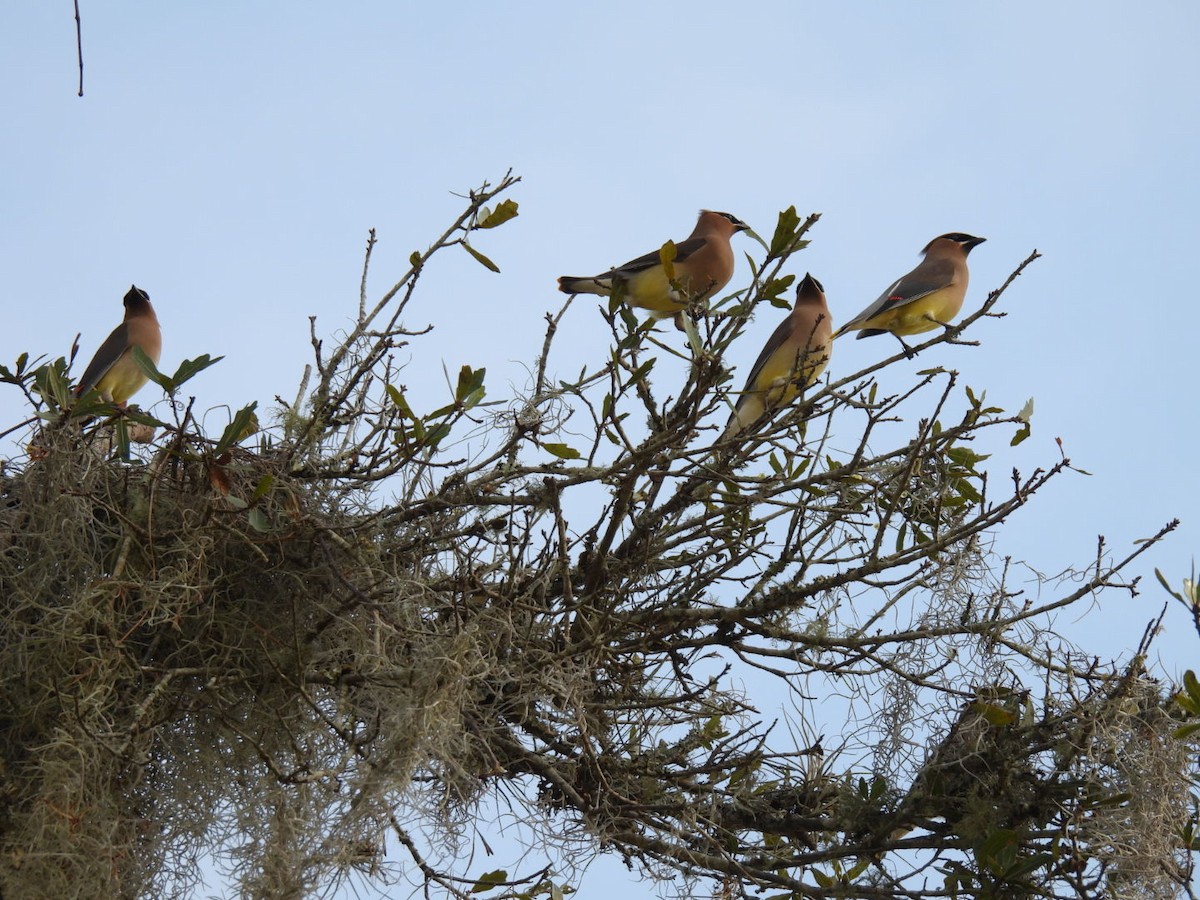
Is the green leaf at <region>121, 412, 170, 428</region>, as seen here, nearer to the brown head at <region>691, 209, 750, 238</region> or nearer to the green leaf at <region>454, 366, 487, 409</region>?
the green leaf at <region>454, 366, 487, 409</region>

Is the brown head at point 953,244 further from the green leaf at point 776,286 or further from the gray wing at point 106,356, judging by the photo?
the gray wing at point 106,356

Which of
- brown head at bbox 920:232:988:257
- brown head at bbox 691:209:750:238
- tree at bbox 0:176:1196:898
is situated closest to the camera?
tree at bbox 0:176:1196:898

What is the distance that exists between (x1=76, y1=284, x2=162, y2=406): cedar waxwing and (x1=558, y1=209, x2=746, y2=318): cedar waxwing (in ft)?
4.35

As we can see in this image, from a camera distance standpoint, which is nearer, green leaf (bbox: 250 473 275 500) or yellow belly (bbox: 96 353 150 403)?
green leaf (bbox: 250 473 275 500)

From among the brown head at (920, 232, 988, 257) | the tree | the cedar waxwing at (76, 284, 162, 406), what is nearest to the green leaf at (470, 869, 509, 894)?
the tree

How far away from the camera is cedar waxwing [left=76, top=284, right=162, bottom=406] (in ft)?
13.6

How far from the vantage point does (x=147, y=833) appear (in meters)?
2.71

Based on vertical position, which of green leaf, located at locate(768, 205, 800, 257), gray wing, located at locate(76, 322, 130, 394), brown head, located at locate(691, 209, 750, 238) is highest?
brown head, located at locate(691, 209, 750, 238)

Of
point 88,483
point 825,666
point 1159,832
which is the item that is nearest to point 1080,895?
point 1159,832

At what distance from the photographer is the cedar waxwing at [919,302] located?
419cm

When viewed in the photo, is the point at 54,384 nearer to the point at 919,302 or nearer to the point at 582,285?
the point at 582,285

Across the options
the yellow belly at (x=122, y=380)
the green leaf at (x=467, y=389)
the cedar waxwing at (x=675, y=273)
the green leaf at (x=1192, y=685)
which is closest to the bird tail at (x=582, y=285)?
the cedar waxwing at (x=675, y=273)

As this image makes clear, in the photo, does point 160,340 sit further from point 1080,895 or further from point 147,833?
point 1080,895

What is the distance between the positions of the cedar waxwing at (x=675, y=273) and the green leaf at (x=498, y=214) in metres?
0.39
